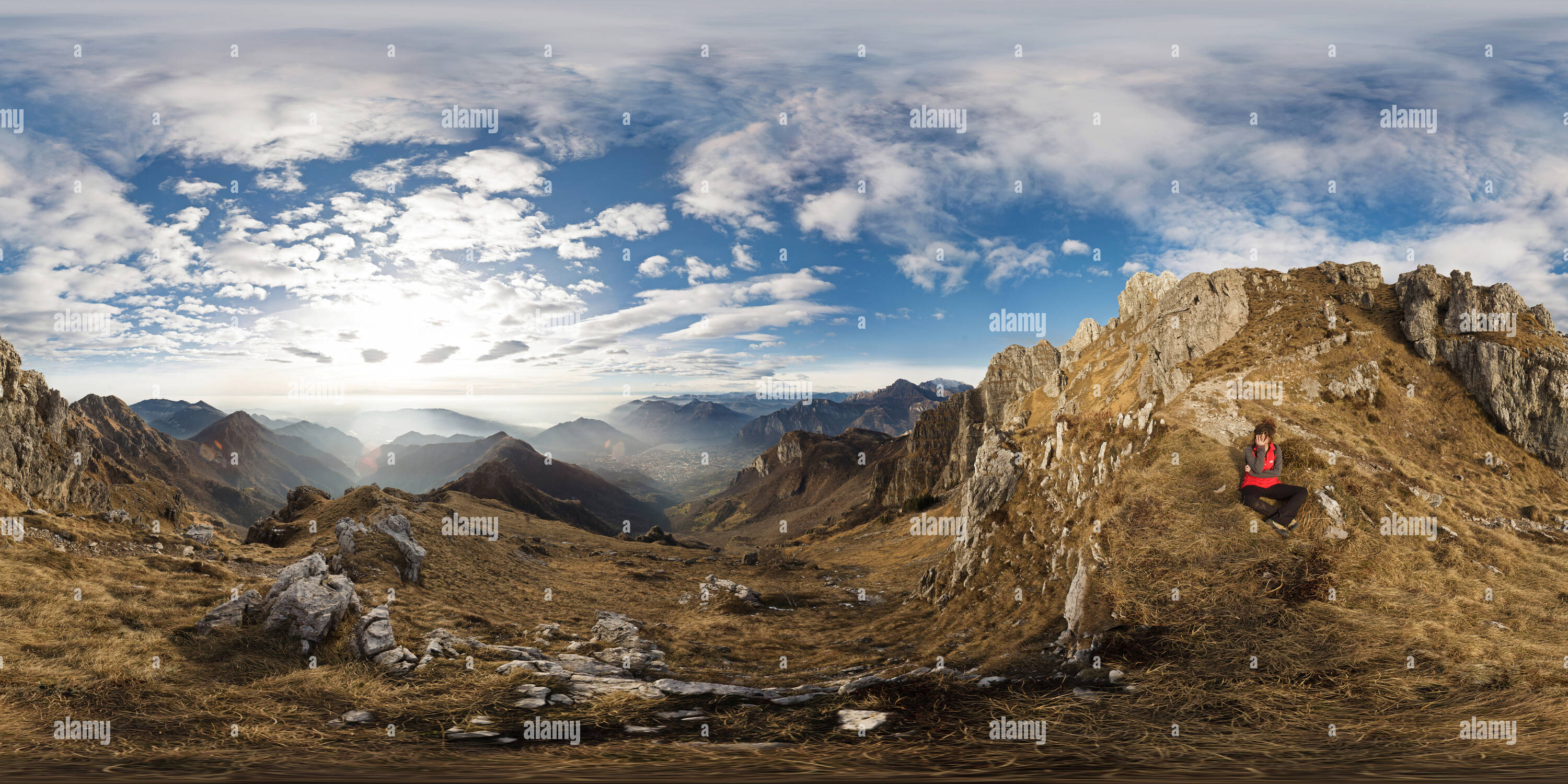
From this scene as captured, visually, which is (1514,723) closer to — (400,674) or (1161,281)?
(400,674)

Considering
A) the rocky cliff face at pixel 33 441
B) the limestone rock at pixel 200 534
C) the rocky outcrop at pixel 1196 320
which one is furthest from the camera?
the rocky outcrop at pixel 1196 320

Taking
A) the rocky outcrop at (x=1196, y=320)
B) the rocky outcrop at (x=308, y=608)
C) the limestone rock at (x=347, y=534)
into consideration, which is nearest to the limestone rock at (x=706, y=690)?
the rocky outcrop at (x=308, y=608)

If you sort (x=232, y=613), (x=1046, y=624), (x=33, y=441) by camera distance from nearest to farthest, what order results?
(x=232, y=613) < (x=1046, y=624) < (x=33, y=441)

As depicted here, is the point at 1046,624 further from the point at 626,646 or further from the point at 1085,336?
the point at 1085,336

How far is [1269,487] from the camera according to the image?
13195 millimetres

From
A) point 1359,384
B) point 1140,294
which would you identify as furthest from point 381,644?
point 1140,294

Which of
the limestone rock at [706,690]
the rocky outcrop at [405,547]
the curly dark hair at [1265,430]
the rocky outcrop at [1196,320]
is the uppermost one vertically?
the rocky outcrop at [1196,320]

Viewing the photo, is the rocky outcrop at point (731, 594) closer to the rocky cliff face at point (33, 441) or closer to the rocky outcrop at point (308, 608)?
the rocky outcrop at point (308, 608)

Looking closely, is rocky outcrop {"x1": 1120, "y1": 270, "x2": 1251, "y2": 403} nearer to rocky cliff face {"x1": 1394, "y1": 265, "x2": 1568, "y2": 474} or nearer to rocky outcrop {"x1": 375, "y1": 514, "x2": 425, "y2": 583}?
rocky cliff face {"x1": 1394, "y1": 265, "x2": 1568, "y2": 474}

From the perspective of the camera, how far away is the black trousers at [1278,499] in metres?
12.8

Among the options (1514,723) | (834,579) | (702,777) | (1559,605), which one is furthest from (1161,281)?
(702,777)

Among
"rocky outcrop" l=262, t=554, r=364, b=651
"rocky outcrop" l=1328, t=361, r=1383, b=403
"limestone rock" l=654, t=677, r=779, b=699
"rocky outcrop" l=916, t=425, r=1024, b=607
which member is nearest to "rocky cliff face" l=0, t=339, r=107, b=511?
"rocky outcrop" l=262, t=554, r=364, b=651

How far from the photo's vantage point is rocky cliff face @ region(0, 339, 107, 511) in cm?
3469

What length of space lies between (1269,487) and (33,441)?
65.4m
